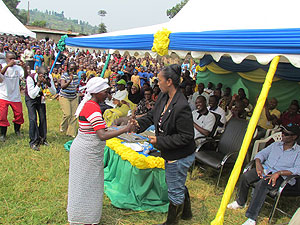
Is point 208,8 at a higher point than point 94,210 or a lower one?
higher

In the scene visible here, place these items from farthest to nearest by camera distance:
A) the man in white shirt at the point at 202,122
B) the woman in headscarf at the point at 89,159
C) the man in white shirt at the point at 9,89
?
the man in white shirt at the point at 9,89, the man in white shirt at the point at 202,122, the woman in headscarf at the point at 89,159

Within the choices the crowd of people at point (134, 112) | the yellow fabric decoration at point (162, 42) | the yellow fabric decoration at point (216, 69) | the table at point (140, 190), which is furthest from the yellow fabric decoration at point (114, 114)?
the yellow fabric decoration at point (216, 69)

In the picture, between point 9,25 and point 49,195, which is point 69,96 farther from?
point 9,25

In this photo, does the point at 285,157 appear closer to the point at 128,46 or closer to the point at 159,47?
the point at 159,47

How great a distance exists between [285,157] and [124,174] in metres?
2.20

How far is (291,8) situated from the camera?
11.3 ft

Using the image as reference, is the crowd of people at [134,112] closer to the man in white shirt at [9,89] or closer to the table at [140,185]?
the man in white shirt at [9,89]

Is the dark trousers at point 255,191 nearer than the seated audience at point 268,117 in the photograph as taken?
Yes

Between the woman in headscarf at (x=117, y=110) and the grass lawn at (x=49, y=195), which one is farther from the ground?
the woman in headscarf at (x=117, y=110)

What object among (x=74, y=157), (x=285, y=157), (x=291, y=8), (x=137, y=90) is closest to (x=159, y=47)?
(x=291, y=8)

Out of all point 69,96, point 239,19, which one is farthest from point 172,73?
point 69,96

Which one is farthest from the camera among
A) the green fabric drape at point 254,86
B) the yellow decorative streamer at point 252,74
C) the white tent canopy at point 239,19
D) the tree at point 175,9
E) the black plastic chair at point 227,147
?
the tree at point 175,9

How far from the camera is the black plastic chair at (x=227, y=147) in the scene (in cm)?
441

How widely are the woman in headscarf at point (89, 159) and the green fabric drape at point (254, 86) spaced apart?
6.31 metres
